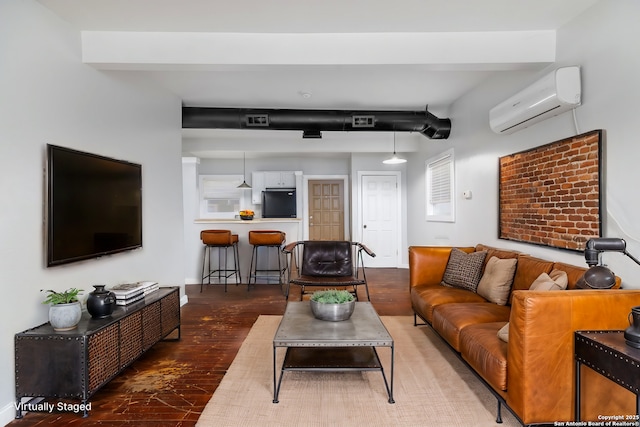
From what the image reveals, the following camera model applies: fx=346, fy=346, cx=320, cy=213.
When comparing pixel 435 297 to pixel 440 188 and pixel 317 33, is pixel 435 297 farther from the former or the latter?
pixel 440 188

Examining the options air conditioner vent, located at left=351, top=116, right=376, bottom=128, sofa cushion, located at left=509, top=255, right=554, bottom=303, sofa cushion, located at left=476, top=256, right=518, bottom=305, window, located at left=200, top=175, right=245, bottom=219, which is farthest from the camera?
window, located at left=200, top=175, right=245, bottom=219

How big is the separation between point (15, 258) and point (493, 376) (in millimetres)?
2863

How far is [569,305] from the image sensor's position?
1.69 metres

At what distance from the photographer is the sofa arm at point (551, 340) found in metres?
1.67

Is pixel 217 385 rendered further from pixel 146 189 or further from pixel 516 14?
pixel 516 14

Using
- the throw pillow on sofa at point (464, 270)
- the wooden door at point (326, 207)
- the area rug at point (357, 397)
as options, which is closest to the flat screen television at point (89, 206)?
the area rug at point (357, 397)

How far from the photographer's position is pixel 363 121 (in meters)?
4.54

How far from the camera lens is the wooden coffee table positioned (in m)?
2.13

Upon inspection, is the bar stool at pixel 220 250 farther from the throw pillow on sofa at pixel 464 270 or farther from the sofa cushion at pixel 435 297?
the throw pillow on sofa at pixel 464 270

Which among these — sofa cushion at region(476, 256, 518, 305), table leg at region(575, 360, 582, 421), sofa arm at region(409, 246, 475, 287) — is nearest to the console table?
table leg at region(575, 360, 582, 421)

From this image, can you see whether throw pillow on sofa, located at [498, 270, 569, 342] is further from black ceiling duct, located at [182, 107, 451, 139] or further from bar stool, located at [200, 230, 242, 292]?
bar stool, located at [200, 230, 242, 292]

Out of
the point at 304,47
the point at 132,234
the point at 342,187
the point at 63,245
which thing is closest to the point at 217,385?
the point at 63,245

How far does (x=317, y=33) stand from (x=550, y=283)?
248 cm

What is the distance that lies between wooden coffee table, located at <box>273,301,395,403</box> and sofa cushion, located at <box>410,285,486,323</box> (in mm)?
608
